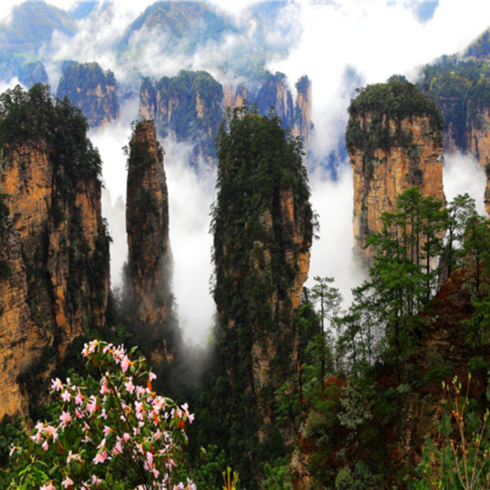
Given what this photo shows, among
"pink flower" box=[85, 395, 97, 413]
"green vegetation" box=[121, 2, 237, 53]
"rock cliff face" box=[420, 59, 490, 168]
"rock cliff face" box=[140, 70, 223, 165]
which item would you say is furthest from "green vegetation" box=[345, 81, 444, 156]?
"green vegetation" box=[121, 2, 237, 53]

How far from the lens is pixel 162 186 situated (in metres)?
43.7

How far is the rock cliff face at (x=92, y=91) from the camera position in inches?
4673

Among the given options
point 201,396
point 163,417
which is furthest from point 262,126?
point 163,417

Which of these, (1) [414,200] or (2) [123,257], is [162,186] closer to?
(2) [123,257]

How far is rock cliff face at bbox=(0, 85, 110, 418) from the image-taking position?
30938 millimetres

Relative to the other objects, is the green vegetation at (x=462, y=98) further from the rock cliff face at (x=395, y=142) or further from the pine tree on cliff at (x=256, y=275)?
the pine tree on cliff at (x=256, y=275)

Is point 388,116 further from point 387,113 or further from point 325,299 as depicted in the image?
point 325,299

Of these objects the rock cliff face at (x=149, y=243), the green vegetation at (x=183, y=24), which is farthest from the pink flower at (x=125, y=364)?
the green vegetation at (x=183, y=24)

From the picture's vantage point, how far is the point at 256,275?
33656mm

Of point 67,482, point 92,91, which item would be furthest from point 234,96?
point 67,482

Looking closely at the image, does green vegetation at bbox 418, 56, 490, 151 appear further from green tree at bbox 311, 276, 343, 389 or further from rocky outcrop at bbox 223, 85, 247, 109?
green tree at bbox 311, 276, 343, 389

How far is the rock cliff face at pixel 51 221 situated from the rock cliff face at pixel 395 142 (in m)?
28.5

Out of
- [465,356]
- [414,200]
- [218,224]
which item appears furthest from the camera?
[218,224]

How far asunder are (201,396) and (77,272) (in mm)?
14276
